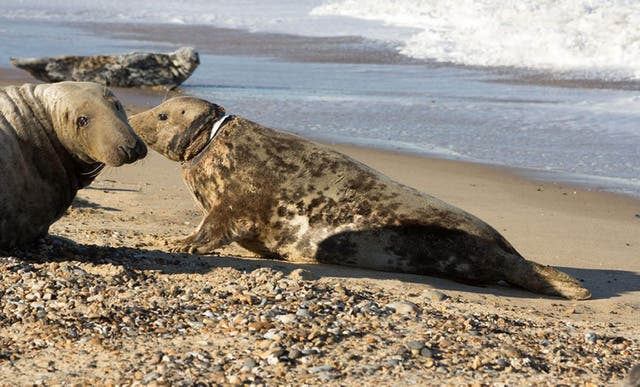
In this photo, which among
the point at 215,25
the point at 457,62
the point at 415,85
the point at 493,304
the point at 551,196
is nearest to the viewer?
the point at 493,304

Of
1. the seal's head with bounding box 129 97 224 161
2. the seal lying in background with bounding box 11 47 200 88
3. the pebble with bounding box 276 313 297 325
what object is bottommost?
the seal lying in background with bounding box 11 47 200 88

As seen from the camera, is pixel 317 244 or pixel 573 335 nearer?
pixel 573 335

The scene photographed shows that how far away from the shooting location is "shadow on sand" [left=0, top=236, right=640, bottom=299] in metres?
→ 5.98

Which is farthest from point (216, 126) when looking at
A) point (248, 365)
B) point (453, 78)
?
point (453, 78)

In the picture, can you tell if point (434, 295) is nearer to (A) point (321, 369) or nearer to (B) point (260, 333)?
(B) point (260, 333)

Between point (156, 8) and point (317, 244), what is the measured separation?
4025cm

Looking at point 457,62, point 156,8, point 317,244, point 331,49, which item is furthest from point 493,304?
point 156,8

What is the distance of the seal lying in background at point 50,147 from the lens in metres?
5.85

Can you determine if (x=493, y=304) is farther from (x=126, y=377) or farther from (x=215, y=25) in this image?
(x=215, y=25)

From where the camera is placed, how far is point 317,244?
277 inches

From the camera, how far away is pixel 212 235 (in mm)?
6871

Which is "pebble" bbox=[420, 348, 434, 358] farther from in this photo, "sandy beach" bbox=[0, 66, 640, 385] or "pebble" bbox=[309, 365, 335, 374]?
"pebble" bbox=[309, 365, 335, 374]

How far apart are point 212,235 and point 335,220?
839mm

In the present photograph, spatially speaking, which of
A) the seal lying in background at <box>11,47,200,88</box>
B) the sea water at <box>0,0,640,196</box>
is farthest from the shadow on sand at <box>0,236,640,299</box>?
the seal lying in background at <box>11,47,200,88</box>
